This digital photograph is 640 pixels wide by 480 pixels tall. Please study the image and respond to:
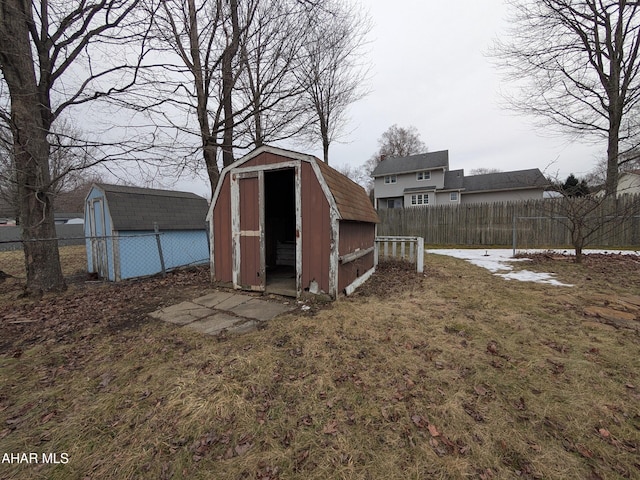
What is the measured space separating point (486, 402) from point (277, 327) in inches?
103

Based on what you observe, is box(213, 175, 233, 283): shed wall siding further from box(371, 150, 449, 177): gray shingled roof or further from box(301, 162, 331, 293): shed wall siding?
box(371, 150, 449, 177): gray shingled roof

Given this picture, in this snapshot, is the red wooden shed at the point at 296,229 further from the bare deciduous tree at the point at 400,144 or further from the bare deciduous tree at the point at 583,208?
the bare deciduous tree at the point at 400,144

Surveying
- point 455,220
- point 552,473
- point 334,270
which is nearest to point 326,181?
point 334,270

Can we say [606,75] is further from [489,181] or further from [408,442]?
[408,442]

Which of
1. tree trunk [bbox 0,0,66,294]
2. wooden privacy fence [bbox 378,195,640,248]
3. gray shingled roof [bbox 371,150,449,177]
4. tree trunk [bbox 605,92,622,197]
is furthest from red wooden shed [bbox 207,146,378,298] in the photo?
gray shingled roof [bbox 371,150,449,177]

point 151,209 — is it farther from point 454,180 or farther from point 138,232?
point 454,180

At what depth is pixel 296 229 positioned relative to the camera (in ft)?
15.7

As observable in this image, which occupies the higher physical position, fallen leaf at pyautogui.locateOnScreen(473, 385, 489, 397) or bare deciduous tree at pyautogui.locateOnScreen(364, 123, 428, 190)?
bare deciduous tree at pyautogui.locateOnScreen(364, 123, 428, 190)

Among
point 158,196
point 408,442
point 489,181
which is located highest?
point 489,181

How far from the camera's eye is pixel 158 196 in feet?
30.1

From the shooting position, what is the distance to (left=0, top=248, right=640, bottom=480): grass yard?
170 cm

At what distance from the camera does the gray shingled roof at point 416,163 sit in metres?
26.3

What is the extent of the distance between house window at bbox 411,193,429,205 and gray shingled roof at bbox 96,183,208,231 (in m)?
22.5

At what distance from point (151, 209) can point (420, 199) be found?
25007 mm
